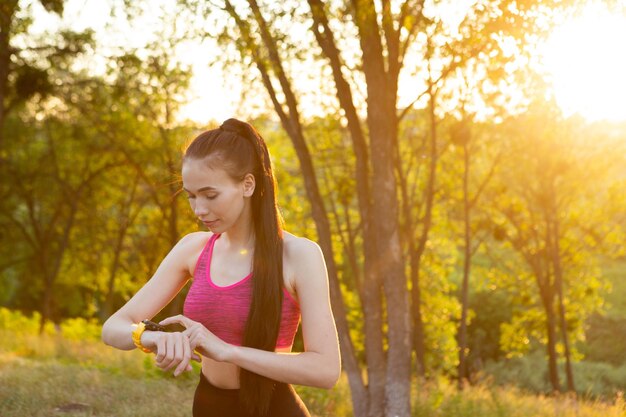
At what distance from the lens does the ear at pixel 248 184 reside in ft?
8.70

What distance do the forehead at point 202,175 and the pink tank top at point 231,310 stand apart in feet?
1.00

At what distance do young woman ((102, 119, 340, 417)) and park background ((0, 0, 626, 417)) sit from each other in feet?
1.01

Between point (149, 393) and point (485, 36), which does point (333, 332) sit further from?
point (149, 393)

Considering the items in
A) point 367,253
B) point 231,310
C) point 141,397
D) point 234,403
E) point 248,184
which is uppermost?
point 367,253

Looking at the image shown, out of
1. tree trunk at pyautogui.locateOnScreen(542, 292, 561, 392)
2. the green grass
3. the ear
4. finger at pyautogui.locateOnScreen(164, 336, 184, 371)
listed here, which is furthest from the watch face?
the green grass

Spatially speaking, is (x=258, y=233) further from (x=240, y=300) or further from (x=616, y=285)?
(x=616, y=285)

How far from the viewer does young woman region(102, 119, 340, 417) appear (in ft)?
8.03

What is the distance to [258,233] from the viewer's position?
2678 mm

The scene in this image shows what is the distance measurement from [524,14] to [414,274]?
41.1 feet

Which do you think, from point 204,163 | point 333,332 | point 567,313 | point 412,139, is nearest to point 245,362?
point 333,332

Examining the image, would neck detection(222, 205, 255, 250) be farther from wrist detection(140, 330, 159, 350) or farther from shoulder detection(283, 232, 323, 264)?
wrist detection(140, 330, 159, 350)

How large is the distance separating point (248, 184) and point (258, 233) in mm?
158

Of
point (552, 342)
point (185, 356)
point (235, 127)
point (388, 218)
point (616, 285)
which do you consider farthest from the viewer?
point (616, 285)

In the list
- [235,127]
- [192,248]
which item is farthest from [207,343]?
[235,127]
